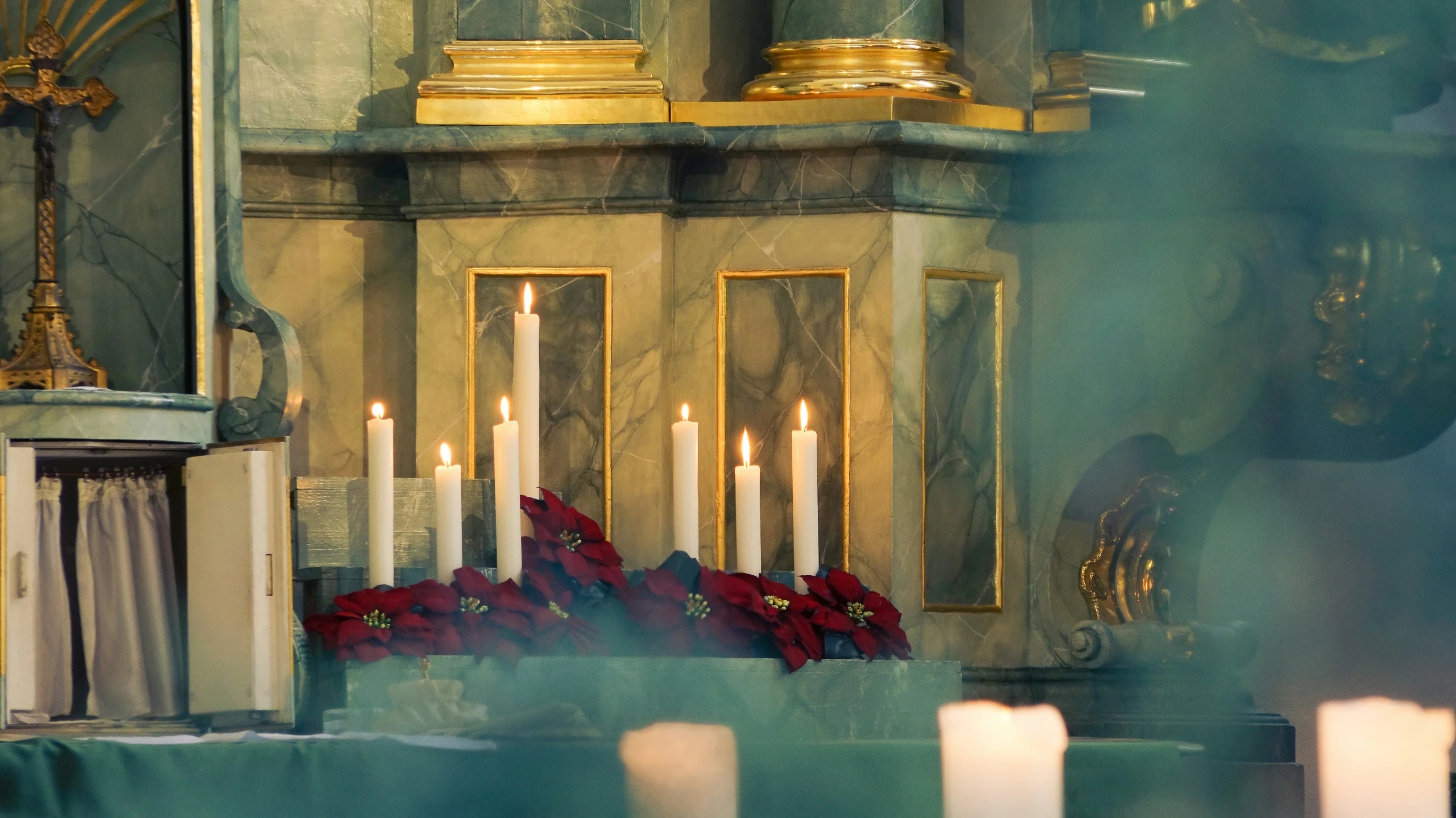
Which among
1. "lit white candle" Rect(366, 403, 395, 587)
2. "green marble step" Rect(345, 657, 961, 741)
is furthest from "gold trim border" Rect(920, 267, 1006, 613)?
"lit white candle" Rect(366, 403, 395, 587)

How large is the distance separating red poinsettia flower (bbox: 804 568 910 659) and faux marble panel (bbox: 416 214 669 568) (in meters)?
1.05

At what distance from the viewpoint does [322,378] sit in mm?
4930

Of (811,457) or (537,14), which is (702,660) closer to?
(811,457)

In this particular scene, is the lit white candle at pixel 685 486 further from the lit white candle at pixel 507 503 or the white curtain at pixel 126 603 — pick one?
the white curtain at pixel 126 603

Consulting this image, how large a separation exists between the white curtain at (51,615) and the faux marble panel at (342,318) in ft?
4.07

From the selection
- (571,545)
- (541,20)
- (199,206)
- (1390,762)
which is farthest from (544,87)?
(1390,762)

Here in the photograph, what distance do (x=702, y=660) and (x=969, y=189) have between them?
6.24ft

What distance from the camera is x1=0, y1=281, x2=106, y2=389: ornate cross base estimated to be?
12.5 feet

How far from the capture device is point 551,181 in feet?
15.6

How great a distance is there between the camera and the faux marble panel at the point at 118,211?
402cm

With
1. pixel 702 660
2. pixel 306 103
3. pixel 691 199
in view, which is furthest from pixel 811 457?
pixel 306 103

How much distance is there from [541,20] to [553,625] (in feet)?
6.49

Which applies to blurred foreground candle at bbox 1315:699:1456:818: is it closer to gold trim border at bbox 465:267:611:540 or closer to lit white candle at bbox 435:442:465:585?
lit white candle at bbox 435:442:465:585

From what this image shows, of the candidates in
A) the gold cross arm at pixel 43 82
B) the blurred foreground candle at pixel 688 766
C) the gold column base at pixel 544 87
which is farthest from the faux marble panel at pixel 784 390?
the blurred foreground candle at pixel 688 766
